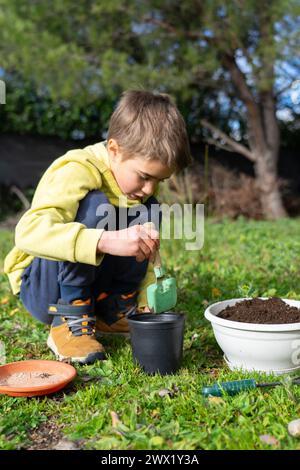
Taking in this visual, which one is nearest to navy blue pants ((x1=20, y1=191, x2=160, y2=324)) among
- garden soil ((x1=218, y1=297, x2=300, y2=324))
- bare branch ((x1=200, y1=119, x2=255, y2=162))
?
garden soil ((x1=218, y1=297, x2=300, y2=324))

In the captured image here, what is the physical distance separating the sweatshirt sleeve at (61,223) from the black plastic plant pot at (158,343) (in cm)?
29

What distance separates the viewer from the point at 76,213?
210cm

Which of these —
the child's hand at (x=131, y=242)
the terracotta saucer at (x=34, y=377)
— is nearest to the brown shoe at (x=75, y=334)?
the terracotta saucer at (x=34, y=377)

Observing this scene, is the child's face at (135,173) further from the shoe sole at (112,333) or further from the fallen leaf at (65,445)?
the fallen leaf at (65,445)

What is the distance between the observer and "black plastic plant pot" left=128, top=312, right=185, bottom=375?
6.07 ft

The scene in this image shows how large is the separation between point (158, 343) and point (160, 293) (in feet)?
0.68

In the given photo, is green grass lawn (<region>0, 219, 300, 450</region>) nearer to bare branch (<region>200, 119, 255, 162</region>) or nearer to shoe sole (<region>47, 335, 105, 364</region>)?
shoe sole (<region>47, 335, 105, 364</region>)

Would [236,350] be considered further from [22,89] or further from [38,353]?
[22,89]

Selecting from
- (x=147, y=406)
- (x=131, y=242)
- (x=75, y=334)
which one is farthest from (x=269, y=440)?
(x=75, y=334)

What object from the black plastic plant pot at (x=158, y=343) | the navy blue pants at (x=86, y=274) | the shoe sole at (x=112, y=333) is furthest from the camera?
the shoe sole at (x=112, y=333)

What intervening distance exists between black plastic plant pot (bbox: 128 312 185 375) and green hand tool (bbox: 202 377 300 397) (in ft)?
0.78

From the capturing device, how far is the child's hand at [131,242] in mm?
1859

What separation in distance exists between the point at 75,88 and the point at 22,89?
4.48 ft
